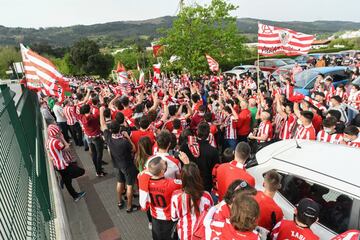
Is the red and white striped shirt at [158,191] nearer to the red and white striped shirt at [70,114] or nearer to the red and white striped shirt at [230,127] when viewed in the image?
the red and white striped shirt at [230,127]

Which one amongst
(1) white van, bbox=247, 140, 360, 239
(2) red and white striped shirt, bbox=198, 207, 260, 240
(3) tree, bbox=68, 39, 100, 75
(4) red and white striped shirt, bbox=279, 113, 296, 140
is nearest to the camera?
(2) red and white striped shirt, bbox=198, 207, 260, 240

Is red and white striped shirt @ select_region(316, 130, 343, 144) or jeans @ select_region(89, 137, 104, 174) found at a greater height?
red and white striped shirt @ select_region(316, 130, 343, 144)

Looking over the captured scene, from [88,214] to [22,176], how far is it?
2545 mm

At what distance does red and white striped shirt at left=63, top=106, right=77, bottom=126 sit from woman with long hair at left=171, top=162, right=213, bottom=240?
22.8ft

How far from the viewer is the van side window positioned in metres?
2.77

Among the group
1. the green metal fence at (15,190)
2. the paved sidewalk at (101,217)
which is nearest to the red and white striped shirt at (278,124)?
the paved sidewalk at (101,217)

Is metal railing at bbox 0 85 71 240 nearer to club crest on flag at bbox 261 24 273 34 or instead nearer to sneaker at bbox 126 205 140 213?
sneaker at bbox 126 205 140 213

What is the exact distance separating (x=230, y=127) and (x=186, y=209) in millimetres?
3999

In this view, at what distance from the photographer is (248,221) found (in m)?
2.23

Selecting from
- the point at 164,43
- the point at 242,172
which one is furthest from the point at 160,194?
the point at 164,43

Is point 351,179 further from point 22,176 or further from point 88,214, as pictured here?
point 88,214

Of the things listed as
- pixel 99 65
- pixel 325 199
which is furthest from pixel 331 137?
pixel 99 65

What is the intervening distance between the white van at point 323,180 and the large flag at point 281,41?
20.4 ft

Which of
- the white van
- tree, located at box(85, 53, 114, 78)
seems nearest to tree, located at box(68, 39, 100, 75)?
tree, located at box(85, 53, 114, 78)
